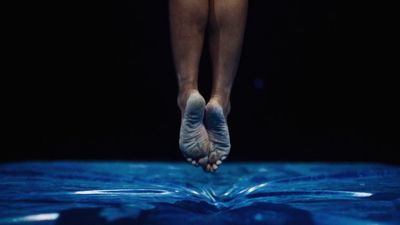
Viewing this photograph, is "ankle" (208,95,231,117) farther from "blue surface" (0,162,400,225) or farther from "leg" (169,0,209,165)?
"blue surface" (0,162,400,225)

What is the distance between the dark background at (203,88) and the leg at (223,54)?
0.73m

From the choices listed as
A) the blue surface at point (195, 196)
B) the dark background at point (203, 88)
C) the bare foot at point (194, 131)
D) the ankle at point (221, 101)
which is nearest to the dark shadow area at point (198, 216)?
the blue surface at point (195, 196)

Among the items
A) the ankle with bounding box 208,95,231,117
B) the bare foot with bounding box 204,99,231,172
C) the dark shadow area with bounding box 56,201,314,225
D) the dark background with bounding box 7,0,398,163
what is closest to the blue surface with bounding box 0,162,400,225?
the dark shadow area with bounding box 56,201,314,225

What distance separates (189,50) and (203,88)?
78 centimetres

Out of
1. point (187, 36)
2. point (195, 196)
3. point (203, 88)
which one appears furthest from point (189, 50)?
point (203, 88)

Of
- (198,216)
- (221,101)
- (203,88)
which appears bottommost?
(198,216)

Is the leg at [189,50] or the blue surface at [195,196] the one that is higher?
the leg at [189,50]

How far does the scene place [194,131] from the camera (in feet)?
4.10

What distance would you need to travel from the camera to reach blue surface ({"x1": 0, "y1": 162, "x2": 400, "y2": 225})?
988 millimetres

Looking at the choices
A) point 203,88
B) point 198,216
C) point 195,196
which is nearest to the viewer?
point 198,216


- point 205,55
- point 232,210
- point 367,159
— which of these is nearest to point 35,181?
point 232,210

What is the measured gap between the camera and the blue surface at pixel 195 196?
0.99 m

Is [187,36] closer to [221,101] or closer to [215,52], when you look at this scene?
[215,52]

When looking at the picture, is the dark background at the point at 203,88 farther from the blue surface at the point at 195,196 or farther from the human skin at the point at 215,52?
the human skin at the point at 215,52
